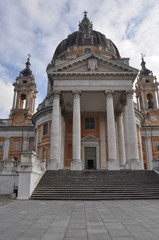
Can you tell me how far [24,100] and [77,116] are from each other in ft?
97.4

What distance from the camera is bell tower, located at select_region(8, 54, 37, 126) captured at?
41412 millimetres

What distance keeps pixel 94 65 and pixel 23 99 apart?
94.3ft

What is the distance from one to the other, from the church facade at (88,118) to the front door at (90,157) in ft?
0.45

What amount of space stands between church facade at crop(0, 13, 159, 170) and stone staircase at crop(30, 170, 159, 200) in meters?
2.35

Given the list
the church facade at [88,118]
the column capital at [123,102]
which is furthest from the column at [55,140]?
the column capital at [123,102]

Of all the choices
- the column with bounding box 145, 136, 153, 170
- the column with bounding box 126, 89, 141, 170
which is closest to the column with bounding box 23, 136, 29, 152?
the column with bounding box 145, 136, 153, 170

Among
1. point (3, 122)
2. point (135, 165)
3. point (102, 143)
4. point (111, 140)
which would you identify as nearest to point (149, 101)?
point (102, 143)

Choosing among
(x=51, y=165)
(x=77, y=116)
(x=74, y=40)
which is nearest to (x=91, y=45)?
(x=74, y=40)

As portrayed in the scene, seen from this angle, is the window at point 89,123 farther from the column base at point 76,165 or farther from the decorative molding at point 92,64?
the column base at point 76,165

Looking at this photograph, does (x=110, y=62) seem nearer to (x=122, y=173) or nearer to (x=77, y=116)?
(x=77, y=116)

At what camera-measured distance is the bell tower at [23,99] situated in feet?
136

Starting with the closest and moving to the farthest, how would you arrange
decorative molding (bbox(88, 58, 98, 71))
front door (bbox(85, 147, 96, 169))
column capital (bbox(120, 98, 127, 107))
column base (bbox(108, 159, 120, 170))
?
1. column base (bbox(108, 159, 120, 170))
2. decorative molding (bbox(88, 58, 98, 71))
3. column capital (bbox(120, 98, 127, 107))
4. front door (bbox(85, 147, 96, 169))

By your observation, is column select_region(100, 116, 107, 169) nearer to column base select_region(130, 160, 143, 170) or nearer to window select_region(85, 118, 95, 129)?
window select_region(85, 118, 95, 129)

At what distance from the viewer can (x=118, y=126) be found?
26.0 metres
